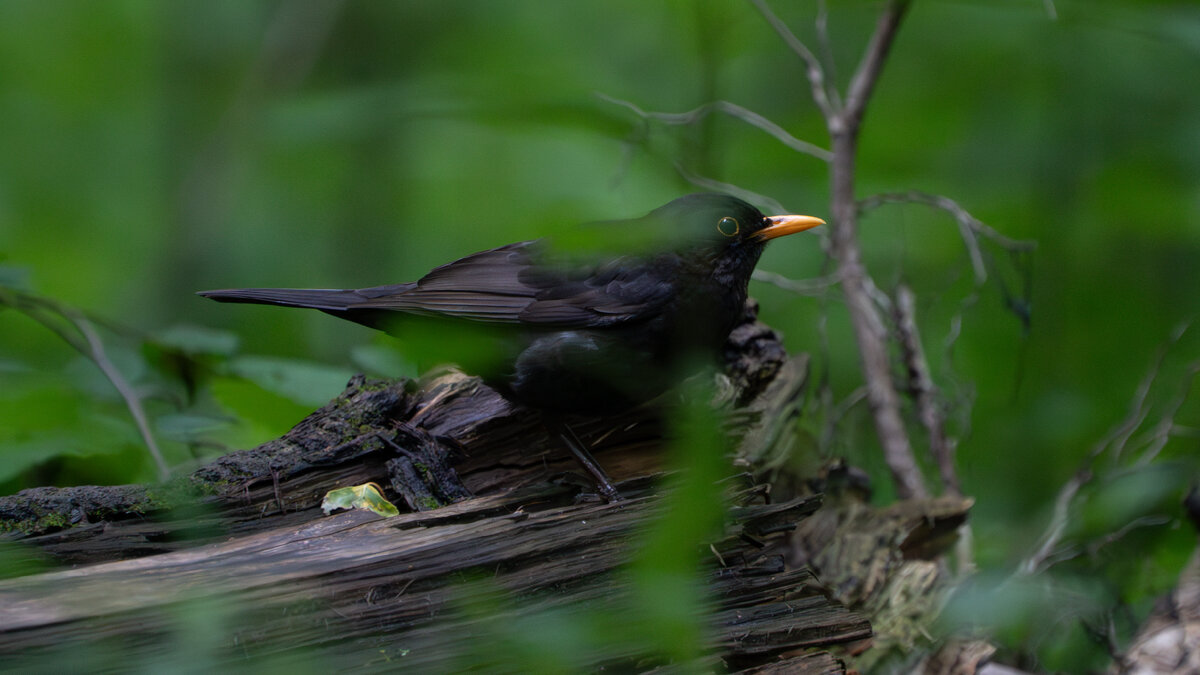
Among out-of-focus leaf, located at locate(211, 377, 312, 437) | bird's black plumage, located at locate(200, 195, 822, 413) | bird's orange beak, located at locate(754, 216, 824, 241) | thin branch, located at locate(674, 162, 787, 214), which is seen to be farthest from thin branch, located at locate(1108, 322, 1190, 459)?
out-of-focus leaf, located at locate(211, 377, 312, 437)

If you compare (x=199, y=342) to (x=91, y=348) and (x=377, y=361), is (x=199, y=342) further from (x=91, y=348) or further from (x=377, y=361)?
(x=377, y=361)

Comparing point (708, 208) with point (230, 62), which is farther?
point (230, 62)

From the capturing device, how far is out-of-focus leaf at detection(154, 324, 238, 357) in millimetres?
2791

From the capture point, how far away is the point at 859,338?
Answer: 3.71m

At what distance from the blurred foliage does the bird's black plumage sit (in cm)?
23

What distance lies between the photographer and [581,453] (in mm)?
2619

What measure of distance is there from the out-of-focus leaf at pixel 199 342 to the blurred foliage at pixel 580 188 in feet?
0.06

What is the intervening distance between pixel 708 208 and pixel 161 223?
7.83 feet

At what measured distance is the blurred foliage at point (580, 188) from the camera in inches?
113

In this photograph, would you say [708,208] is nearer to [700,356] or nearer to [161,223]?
[700,356]

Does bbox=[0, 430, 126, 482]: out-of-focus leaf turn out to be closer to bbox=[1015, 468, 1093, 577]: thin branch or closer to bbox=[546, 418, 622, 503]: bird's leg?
bbox=[546, 418, 622, 503]: bird's leg

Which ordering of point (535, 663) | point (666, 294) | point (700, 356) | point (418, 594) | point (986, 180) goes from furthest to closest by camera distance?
point (986, 180) < point (666, 294) < point (700, 356) < point (418, 594) < point (535, 663)

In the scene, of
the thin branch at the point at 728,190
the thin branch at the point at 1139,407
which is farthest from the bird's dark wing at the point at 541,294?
the thin branch at the point at 1139,407

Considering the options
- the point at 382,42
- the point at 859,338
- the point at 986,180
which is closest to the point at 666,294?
the point at 859,338
